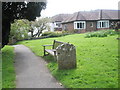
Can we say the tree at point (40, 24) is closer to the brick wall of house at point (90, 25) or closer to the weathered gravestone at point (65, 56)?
the brick wall of house at point (90, 25)

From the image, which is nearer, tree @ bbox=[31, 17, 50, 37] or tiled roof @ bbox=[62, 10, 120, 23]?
tree @ bbox=[31, 17, 50, 37]

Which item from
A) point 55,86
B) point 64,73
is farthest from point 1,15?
point 55,86

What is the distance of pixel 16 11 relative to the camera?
48.0 feet

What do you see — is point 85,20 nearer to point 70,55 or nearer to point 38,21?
point 38,21

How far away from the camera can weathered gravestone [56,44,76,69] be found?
766 centimetres

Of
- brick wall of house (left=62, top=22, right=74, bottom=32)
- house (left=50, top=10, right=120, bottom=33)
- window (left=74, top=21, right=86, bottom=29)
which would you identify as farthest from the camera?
brick wall of house (left=62, top=22, right=74, bottom=32)

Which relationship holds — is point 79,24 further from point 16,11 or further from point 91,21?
point 16,11

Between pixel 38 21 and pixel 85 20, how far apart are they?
36.7 ft

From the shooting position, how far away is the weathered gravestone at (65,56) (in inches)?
301

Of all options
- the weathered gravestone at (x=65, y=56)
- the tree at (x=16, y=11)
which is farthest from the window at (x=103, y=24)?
the weathered gravestone at (x=65, y=56)

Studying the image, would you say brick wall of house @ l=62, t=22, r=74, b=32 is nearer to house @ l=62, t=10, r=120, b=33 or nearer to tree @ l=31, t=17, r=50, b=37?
house @ l=62, t=10, r=120, b=33

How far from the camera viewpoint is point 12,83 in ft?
20.5

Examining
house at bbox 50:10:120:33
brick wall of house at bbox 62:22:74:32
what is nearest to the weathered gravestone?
house at bbox 50:10:120:33

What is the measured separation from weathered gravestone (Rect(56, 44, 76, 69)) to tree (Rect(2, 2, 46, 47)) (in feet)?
24.3
